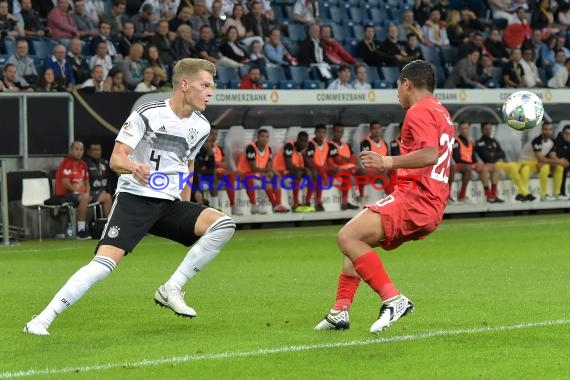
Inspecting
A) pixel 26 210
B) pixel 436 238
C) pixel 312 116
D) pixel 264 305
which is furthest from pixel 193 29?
pixel 264 305

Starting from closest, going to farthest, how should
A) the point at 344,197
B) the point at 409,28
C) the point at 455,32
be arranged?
the point at 344,197 → the point at 409,28 → the point at 455,32

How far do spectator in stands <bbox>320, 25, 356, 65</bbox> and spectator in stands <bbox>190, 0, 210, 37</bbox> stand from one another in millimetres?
2617

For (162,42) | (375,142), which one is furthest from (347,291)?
Result: (375,142)

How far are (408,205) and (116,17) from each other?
15033mm

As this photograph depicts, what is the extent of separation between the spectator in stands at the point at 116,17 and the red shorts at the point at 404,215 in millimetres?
14552

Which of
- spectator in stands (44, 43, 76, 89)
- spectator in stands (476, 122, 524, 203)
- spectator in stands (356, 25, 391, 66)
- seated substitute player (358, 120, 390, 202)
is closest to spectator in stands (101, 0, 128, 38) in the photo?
spectator in stands (44, 43, 76, 89)

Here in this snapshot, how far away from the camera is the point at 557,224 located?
22.0m

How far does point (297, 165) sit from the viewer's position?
2286 centimetres

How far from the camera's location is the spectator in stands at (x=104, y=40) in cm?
2155

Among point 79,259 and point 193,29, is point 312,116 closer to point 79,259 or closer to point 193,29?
point 193,29

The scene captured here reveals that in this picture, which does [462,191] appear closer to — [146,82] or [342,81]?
[342,81]

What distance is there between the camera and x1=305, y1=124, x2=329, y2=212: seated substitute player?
Answer: 904 inches

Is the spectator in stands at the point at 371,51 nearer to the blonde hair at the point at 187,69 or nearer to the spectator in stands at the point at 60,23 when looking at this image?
the spectator in stands at the point at 60,23

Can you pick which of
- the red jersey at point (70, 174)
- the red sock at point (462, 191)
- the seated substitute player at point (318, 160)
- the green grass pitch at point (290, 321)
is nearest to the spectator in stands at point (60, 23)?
the red jersey at point (70, 174)
